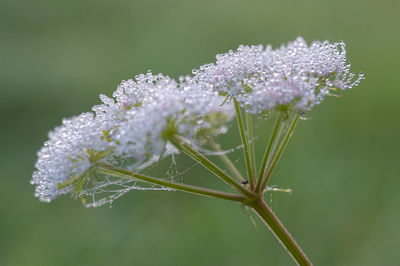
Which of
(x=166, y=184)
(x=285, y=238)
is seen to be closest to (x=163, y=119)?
(x=166, y=184)

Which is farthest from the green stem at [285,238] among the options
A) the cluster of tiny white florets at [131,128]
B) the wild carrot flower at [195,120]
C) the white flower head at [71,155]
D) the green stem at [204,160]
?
the white flower head at [71,155]

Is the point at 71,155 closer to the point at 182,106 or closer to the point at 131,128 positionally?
the point at 131,128

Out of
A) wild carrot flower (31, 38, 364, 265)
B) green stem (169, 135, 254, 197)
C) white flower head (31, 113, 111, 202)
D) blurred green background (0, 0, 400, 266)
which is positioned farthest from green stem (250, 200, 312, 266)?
blurred green background (0, 0, 400, 266)

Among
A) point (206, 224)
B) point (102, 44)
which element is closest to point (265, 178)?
point (206, 224)

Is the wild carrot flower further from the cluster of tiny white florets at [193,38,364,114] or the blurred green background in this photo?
the blurred green background

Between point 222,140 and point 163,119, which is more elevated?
point 222,140

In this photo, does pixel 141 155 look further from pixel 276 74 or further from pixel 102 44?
pixel 102 44
